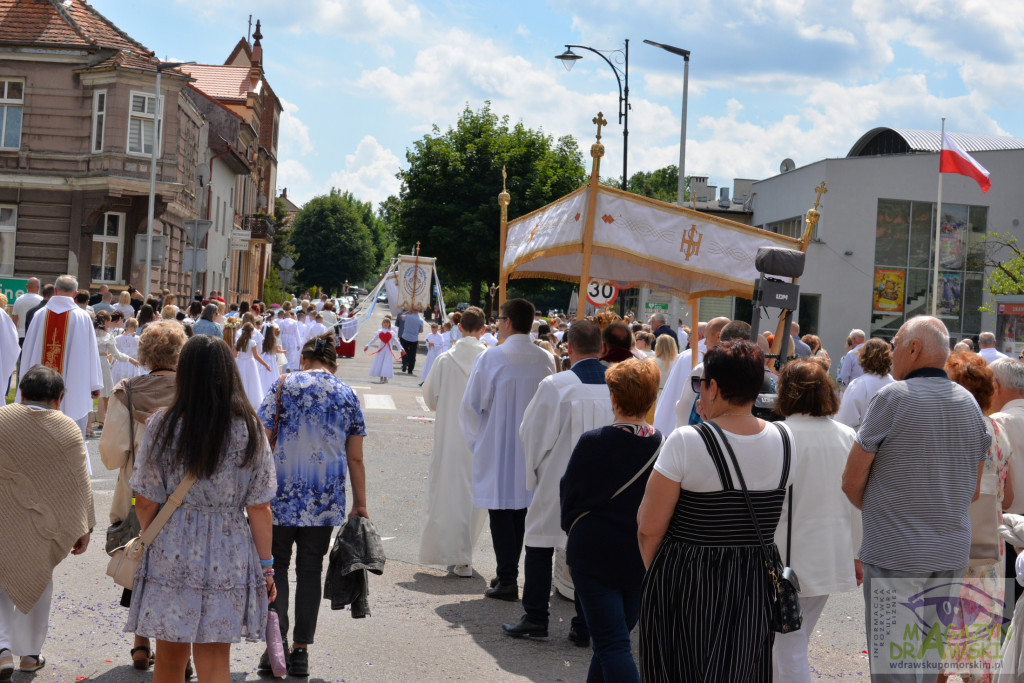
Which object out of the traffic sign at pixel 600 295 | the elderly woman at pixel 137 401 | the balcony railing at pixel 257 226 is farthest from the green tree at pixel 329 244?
the elderly woman at pixel 137 401

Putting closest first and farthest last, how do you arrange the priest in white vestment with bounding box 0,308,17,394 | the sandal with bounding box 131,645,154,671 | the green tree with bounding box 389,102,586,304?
the sandal with bounding box 131,645,154,671
the priest in white vestment with bounding box 0,308,17,394
the green tree with bounding box 389,102,586,304

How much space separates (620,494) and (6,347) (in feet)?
27.3

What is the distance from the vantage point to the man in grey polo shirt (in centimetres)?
499

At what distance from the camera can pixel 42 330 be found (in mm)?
11125

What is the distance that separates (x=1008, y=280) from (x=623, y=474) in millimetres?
33249

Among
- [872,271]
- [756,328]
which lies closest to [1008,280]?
[872,271]

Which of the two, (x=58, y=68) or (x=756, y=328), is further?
(x=58, y=68)

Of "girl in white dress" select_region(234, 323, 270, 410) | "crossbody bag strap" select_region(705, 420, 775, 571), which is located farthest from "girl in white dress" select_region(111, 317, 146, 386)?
"crossbody bag strap" select_region(705, 420, 775, 571)

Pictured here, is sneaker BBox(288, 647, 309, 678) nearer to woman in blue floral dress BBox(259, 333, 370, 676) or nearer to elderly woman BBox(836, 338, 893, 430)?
woman in blue floral dress BBox(259, 333, 370, 676)

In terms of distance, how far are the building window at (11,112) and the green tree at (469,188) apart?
23.4 metres

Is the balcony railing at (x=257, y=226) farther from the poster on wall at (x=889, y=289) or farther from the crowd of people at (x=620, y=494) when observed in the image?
the crowd of people at (x=620, y=494)

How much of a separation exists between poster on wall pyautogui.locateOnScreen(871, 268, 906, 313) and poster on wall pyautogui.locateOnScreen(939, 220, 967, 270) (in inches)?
62.0

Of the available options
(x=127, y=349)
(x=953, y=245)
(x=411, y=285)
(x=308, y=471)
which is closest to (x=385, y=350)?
(x=411, y=285)

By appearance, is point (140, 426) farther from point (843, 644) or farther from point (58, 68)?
point (58, 68)
